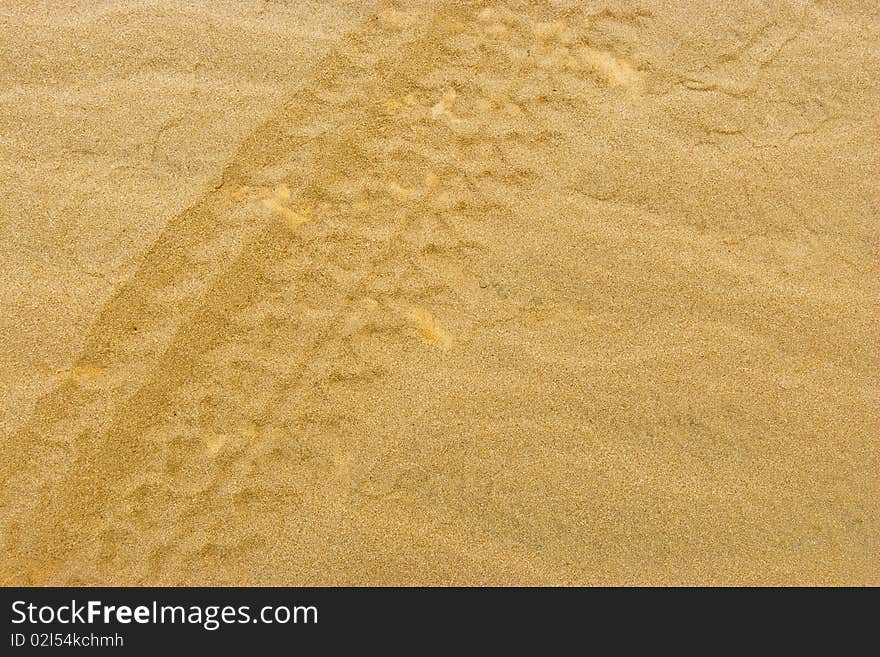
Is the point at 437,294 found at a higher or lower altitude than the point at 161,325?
higher

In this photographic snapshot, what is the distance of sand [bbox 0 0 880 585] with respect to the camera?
193 centimetres

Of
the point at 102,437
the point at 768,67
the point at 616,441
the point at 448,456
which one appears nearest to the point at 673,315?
the point at 616,441

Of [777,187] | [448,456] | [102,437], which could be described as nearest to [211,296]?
[102,437]

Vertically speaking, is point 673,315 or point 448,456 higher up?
point 673,315

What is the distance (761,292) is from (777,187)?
0.43 meters

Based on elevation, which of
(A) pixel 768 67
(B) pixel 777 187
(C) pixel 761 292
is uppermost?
(A) pixel 768 67

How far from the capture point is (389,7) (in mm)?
2605

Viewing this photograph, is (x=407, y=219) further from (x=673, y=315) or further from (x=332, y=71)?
(x=673, y=315)

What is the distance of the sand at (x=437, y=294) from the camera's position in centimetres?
193

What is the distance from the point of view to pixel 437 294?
2.17 metres

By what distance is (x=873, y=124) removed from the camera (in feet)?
8.11
